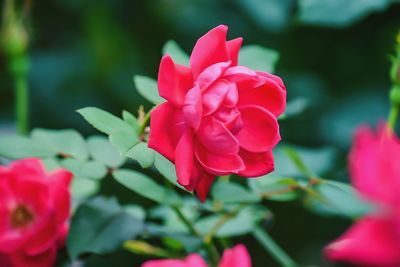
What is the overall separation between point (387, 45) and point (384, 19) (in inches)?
2.4

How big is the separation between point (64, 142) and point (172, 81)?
0.73 feet

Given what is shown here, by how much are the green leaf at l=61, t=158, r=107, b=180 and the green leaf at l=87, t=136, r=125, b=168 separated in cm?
3

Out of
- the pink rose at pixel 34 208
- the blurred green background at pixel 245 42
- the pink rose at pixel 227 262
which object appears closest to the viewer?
the pink rose at pixel 227 262

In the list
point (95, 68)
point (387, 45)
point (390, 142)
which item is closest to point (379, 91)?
point (387, 45)

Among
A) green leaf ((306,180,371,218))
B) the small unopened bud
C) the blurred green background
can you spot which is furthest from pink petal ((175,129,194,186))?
the blurred green background

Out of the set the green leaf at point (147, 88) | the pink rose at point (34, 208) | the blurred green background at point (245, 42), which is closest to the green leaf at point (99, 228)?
the pink rose at point (34, 208)

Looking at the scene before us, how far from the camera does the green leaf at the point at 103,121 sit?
59cm

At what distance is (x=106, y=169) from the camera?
27.6 inches

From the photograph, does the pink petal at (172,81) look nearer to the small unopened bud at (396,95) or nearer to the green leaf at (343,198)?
the green leaf at (343,198)

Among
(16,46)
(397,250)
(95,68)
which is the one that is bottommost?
(95,68)

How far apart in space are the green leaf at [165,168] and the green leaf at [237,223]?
0.67 feet

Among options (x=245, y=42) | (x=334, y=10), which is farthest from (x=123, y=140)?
(x=245, y=42)

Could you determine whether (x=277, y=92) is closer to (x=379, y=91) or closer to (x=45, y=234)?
(x=45, y=234)

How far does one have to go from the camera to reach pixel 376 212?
342 mm
